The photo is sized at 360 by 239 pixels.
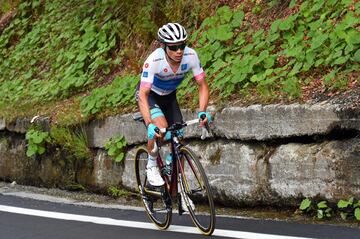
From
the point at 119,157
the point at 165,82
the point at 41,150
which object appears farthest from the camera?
the point at 41,150

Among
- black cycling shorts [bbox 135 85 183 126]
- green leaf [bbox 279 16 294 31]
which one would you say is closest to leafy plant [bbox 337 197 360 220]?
black cycling shorts [bbox 135 85 183 126]

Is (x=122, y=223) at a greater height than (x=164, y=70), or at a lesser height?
lesser

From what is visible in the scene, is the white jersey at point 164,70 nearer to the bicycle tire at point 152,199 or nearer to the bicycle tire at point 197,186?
the bicycle tire at point 197,186

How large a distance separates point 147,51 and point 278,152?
166 inches

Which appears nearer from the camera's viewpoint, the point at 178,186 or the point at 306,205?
the point at 178,186

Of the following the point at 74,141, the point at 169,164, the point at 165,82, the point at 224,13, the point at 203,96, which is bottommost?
the point at 169,164

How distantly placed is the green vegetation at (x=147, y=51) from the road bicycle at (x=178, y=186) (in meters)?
1.41

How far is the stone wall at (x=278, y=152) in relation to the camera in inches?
254

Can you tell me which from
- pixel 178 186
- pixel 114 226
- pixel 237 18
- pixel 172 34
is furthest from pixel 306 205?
pixel 237 18

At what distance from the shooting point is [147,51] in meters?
10.7

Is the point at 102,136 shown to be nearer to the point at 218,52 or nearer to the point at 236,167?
the point at 218,52

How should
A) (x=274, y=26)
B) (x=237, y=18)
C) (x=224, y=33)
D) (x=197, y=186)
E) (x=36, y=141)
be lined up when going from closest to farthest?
(x=197, y=186) < (x=274, y=26) < (x=224, y=33) < (x=237, y=18) < (x=36, y=141)

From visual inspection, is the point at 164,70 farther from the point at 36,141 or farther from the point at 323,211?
the point at 36,141

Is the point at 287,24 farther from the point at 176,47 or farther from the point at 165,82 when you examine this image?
the point at 176,47
